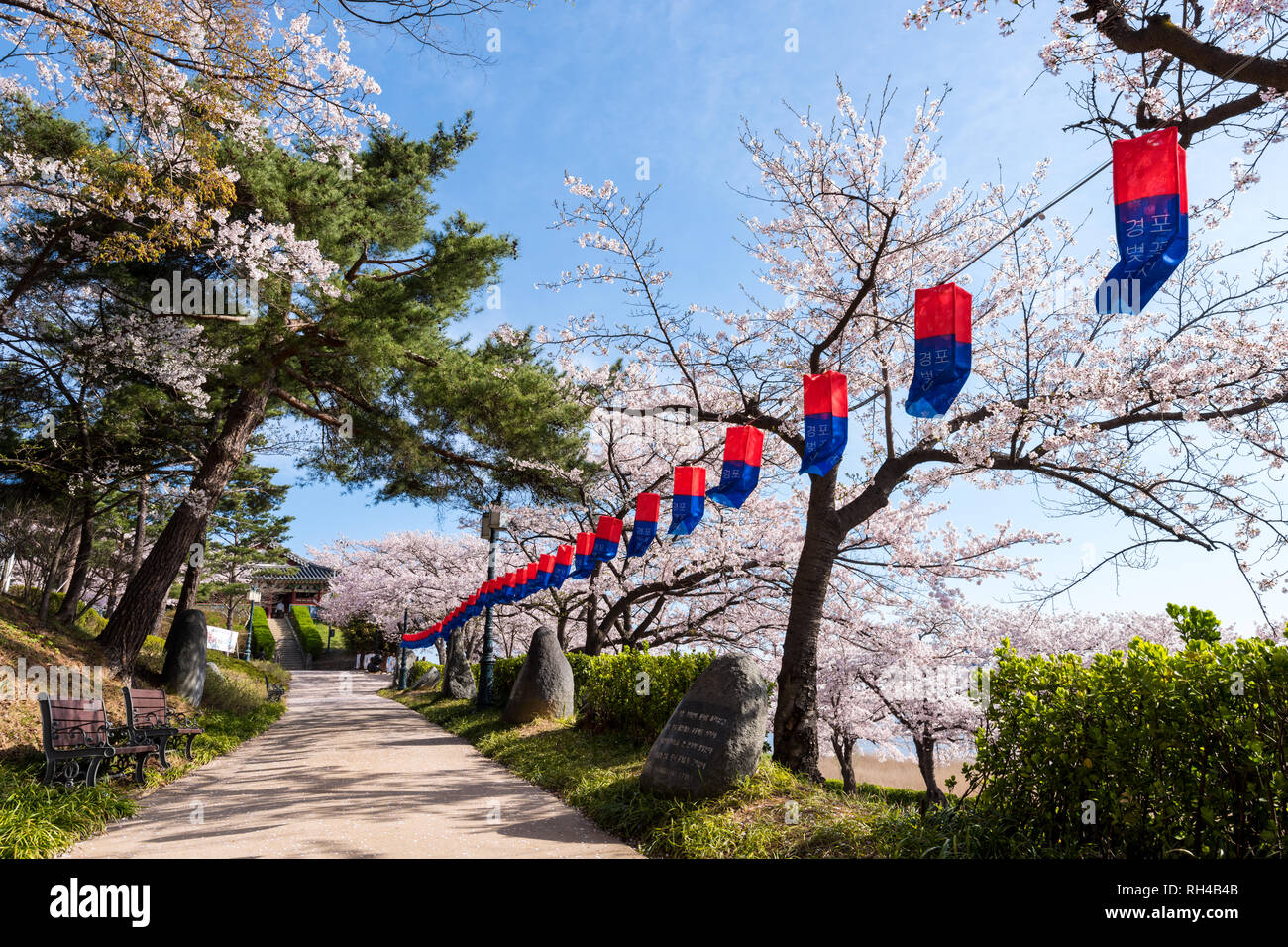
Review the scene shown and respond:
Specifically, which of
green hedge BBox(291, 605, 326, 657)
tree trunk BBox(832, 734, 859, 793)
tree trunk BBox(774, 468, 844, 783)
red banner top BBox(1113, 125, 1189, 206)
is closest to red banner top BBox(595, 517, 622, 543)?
tree trunk BBox(774, 468, 844, 783)

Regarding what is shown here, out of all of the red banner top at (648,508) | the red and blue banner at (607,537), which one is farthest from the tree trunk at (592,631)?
the red banner top at (648,508)

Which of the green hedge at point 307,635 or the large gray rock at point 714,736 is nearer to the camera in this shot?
the large gray rock at point 714,736

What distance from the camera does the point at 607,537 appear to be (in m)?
11.2

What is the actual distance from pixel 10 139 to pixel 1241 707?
14.8m

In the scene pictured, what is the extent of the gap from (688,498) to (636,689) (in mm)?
2712

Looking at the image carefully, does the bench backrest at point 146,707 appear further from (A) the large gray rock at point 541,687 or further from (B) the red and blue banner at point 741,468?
(B) the red and blue banner at point 741,468

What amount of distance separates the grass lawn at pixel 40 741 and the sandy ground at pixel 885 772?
17381 millimetres

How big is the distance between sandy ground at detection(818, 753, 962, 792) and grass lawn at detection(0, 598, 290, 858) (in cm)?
1738

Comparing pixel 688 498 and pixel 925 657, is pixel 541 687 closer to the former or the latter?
pixel 688 498

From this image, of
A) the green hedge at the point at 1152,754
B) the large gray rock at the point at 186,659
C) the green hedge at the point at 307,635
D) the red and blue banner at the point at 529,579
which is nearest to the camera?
the green hedge at the point at 1152,754

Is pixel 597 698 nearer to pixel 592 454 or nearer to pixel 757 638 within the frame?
pixel 592 454

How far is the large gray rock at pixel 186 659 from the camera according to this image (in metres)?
12.4

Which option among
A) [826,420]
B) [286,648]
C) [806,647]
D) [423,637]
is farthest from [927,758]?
[286,648]
